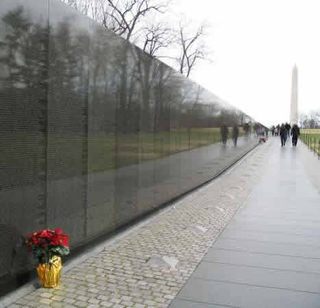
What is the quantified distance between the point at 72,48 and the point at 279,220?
15.6ft

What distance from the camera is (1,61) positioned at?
3.79 metres

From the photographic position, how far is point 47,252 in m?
4.10

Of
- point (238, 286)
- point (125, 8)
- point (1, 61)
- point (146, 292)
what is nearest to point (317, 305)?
point (238, 286)

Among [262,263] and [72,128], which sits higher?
[72,128]

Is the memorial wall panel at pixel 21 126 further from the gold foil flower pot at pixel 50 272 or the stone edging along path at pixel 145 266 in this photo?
the stone edging along path at pixel 145 266

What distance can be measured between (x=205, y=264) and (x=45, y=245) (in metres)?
1.94

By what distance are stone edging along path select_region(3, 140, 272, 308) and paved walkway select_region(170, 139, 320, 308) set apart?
192mm

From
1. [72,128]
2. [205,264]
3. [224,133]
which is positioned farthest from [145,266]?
[224,133]

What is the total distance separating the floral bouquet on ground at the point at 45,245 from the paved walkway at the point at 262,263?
3.94 ft

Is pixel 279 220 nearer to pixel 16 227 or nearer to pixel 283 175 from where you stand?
pixel 16 227

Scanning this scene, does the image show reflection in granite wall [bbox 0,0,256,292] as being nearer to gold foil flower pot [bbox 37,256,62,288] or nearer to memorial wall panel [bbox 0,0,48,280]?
memorial wall panel [bbox 0,0,48,280]

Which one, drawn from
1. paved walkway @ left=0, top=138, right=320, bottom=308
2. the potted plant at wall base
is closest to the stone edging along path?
paved walkway @ left=0, top=138, right=320, bottom=308

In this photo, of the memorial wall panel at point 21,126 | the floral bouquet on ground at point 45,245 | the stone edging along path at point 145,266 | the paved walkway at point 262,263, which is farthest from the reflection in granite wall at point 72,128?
the paved walkway at point 262,263

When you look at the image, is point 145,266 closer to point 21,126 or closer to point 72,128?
point 72,128
